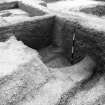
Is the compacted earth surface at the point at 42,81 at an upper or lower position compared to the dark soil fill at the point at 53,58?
upper

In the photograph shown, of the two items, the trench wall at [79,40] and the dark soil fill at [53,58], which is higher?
the trench wall at [79,40]

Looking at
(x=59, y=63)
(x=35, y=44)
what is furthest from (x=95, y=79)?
(x=35, y=44)

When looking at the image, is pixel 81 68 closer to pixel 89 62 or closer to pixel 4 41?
pixel 89 62

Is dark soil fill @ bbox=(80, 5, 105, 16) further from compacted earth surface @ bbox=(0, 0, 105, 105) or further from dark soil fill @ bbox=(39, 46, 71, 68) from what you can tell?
compacted earth surface @ bbox=(0, 0, 105, 105)

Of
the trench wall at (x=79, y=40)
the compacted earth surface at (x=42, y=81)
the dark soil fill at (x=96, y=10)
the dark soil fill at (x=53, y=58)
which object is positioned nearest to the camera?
the compacted earth surface at (x=42, y=81)

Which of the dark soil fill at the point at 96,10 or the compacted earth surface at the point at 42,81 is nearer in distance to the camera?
the compacted earth surface at the point at 42,81

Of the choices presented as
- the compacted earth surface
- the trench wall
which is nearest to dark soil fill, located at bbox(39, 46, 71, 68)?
the trench wall

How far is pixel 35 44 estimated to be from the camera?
415 cm

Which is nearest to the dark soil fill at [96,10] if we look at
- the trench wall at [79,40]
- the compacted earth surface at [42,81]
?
the trench wall at [79,40]

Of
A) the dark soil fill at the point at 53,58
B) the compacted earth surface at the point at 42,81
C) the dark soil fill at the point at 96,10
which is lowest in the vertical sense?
the dark soil fill at the point at 53,58

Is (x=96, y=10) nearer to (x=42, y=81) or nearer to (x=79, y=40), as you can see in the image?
(x=79, y=40)

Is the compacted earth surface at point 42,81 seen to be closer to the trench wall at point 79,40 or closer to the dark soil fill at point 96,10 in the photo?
the trench wall at point 79,40

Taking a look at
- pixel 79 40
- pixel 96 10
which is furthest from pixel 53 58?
pixel 96 10

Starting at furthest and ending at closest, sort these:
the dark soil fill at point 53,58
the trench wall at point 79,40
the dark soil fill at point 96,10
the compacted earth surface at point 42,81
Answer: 1. the dark soil fill at point 96,10
2. the dark soil fill at point 53,58
3. the trench wall at point 79,40
4. the compacted earth surface at point 42,81
